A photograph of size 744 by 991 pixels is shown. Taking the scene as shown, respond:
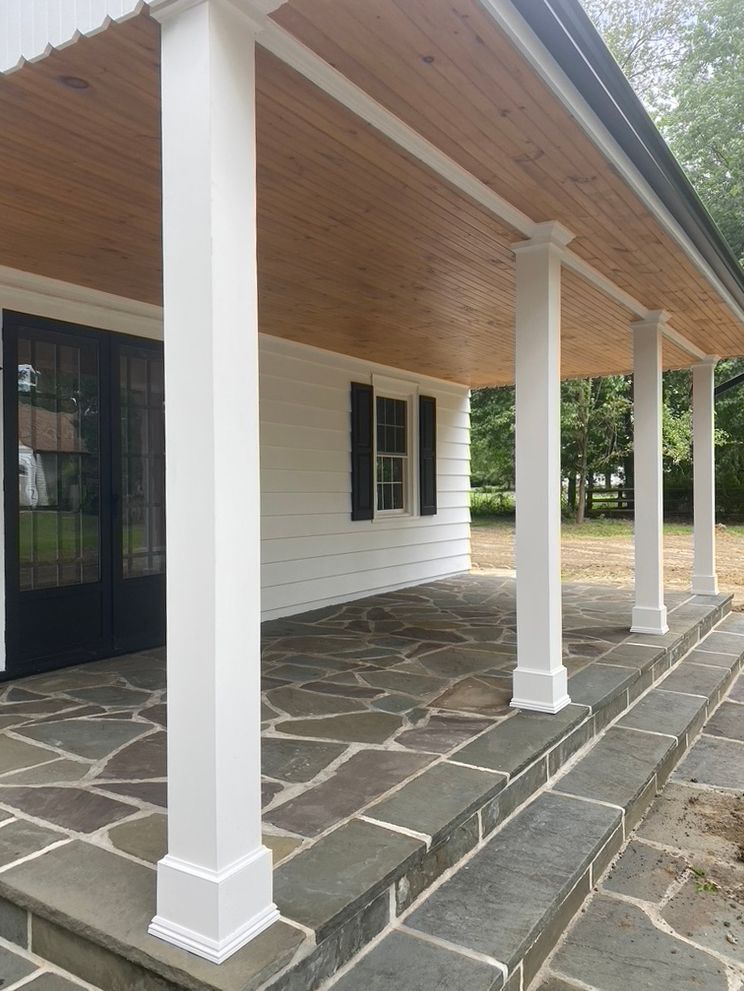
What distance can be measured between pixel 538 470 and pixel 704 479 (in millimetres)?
3938

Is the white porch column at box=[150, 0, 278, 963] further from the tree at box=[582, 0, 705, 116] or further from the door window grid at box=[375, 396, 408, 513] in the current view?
the tree at box=[582, 0, 705, 116]

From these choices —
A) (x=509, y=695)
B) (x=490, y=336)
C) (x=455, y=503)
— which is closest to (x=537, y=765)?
(x=509, y=695)

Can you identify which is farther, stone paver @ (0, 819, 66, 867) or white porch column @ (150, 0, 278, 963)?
stone paver @ (0, 819, 66, 867)

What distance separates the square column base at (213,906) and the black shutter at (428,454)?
6.17 meters

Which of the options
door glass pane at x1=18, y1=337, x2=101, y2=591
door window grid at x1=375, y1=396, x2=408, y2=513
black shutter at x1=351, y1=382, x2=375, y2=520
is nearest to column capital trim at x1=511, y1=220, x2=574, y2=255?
door glass pane at x1=18, y1=337, x2=101, y2=591

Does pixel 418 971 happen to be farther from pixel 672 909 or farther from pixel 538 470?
pixel 538 470

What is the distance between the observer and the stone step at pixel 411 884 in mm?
1666

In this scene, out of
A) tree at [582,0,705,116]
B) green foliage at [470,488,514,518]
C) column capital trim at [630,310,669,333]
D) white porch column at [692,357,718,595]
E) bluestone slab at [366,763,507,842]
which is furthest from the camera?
green foliage at [470,488,514,518]

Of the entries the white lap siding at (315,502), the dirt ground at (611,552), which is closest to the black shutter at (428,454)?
the white lap siding at (315,502)

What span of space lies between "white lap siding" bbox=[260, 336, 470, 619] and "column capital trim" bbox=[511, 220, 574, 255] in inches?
106

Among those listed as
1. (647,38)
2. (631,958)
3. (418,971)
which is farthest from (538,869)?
(647,38)

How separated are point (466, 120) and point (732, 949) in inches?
107

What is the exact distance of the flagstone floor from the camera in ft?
7.51

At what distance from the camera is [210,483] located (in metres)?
1.65
